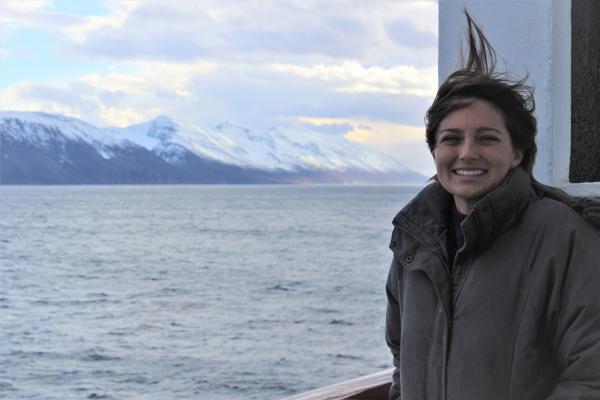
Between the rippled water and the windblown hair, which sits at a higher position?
the windblown hair

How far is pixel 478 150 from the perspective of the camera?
162 cm

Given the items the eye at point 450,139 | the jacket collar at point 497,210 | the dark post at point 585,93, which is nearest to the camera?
the jacket collar at point 497,210

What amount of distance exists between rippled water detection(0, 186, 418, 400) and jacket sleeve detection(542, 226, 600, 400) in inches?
586

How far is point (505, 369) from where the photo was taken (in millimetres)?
1521

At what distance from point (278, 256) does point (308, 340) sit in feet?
74.3

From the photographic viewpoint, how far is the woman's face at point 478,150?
63.7 inches

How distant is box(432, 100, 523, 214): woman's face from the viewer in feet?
5.31

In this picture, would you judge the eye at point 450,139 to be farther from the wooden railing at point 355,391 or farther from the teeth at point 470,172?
the wooden railing at point 355,391

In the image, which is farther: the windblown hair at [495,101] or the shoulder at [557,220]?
the windblown hair at [495,101]

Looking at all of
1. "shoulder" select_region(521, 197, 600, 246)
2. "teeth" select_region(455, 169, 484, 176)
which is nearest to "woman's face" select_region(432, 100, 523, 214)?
"teeth" select_region(455, 169, 484, 176)

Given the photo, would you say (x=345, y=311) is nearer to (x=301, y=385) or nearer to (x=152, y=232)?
(x=301, y=385)

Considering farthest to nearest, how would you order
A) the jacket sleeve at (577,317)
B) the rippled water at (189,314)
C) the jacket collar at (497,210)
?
the rippled water at (189,314), the jacket collar at (497,210), the jacket sleeve at (577,317)

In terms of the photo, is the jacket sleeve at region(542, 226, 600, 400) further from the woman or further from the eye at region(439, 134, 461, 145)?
the eye at region(439, 134, 461, 145)

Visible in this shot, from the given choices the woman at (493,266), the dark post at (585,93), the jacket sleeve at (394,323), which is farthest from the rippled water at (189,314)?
the woman at (493,266)
